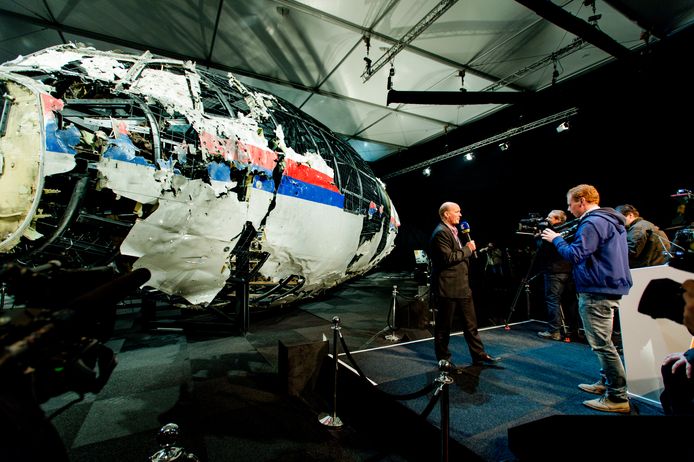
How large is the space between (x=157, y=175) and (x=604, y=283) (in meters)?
4.20

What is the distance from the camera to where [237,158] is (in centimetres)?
301

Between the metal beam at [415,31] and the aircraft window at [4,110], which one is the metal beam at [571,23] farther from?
the aircraft window at [4,110]

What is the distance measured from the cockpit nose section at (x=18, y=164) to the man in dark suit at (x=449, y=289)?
3836 millimetres

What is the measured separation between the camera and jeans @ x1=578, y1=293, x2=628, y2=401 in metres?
2.77

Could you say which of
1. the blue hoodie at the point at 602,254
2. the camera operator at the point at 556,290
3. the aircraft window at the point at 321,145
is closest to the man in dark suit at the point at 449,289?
the blue hoodie at the point at 602,254

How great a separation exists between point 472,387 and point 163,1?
8798 millimetres

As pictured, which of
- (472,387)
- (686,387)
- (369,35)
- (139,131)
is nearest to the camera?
(686,387)

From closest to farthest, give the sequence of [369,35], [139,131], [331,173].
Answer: [139,131]
[331,173]
[369,35]

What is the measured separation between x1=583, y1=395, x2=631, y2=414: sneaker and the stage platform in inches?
3.2

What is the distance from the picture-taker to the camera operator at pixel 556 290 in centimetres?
523

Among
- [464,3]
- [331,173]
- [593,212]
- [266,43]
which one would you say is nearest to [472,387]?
[593,212]

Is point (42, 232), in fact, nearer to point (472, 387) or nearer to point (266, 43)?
point (472, 387)

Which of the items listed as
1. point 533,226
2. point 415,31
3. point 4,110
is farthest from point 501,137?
point 4,110

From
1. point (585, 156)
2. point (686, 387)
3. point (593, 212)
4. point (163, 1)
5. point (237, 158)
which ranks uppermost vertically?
point (163, 1)
